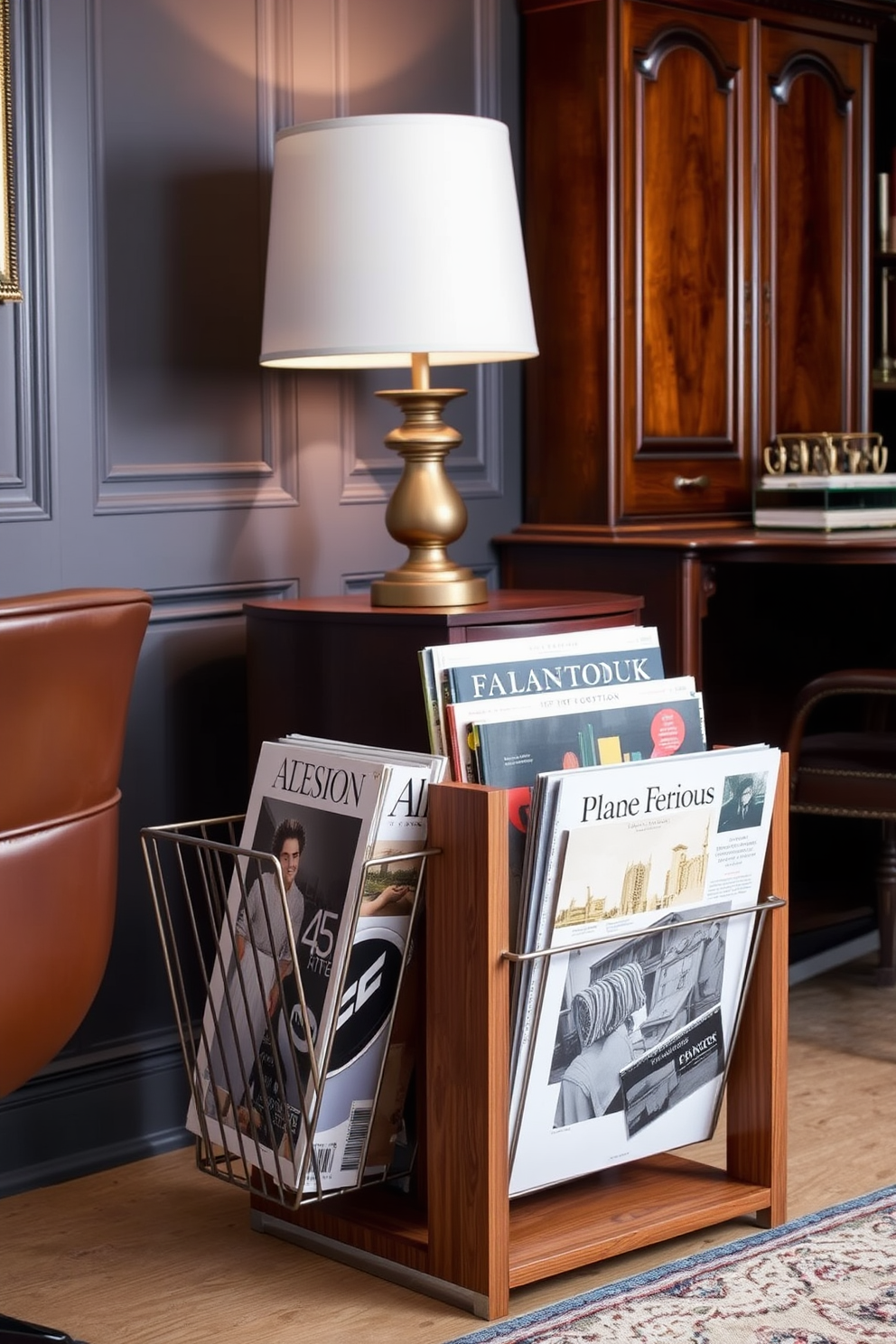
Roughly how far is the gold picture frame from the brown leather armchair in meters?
0.79

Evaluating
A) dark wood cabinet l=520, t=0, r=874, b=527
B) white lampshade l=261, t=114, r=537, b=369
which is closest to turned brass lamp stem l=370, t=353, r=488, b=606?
white lampshade l=261, t=114, r=537, b=369

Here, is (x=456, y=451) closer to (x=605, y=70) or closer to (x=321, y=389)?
(x=321, y=389)

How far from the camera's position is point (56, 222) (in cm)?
231

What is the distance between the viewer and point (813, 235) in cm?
325

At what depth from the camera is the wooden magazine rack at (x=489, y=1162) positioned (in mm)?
1858

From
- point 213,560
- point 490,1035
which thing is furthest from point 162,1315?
point 213,560

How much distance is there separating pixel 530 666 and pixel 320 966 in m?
0.42

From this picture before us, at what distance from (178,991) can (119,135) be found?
1.21 meters

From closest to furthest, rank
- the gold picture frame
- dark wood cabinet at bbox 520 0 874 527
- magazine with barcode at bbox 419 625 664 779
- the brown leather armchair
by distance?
1. the brown leather armchair
2. magazine with barcode at bbox 419 625 664 779
3. the gold picture frame
4. dark wood cabinet at bbox 520 0 874 527

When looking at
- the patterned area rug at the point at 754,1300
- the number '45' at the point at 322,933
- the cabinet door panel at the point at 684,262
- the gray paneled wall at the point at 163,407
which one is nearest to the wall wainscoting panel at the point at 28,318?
the gray paneled wall at the point at 163,407

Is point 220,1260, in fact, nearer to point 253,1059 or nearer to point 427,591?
point 253,1059

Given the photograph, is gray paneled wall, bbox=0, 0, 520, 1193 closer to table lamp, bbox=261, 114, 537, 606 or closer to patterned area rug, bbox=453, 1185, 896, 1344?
table lamp, bbox=261, 114, 537, 606

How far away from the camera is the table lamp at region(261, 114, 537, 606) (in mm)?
2172

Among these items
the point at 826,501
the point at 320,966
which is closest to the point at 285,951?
the point at 320,966
